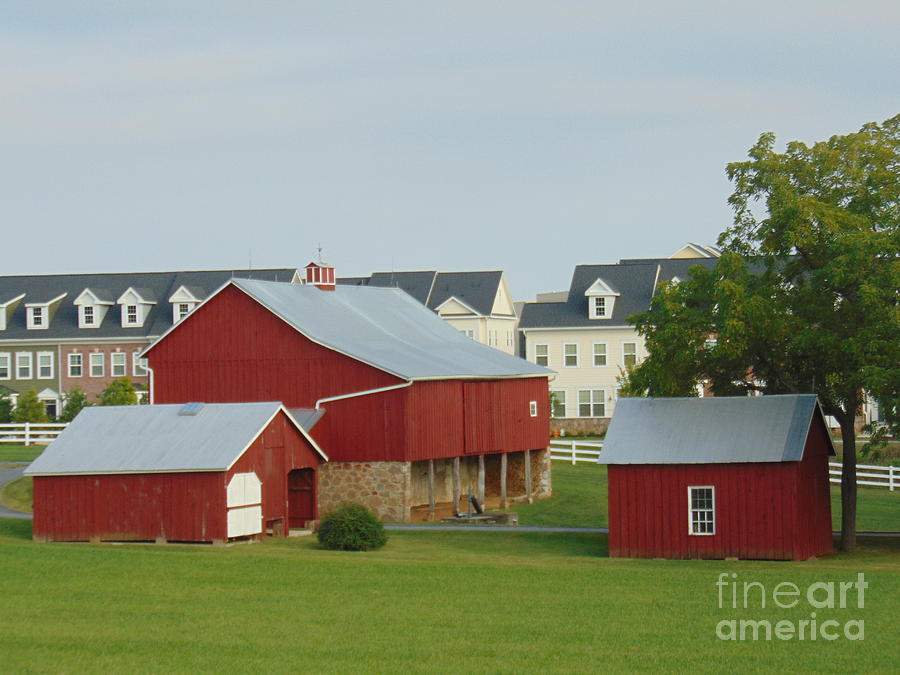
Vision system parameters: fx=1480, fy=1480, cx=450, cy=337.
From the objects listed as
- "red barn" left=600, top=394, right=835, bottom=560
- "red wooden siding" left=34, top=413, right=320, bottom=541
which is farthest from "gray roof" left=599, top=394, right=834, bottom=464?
"red wooden siding" left=34, top=413, right=320, bottom=541

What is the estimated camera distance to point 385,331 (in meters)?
55.6

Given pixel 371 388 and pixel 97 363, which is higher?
pixel 97 363

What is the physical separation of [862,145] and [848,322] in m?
4.61

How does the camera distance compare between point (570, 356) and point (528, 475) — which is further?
point (570, 356)

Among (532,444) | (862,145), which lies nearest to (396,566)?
(862,145)

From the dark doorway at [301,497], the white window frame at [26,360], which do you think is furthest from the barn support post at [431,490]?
the white window frame at [26,360]

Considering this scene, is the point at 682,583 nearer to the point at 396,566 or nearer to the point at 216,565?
the point at 396,566

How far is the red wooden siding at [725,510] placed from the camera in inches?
1453

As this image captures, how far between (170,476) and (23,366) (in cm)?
4836

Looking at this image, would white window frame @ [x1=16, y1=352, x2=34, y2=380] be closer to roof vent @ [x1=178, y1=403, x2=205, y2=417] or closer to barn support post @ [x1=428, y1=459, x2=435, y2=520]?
barn support post @ [x1=428, y1=459, x2=435, y2=520]

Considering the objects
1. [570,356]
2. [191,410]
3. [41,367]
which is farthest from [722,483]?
[41,367]

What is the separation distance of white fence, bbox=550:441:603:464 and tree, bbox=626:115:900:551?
24619 millimetres

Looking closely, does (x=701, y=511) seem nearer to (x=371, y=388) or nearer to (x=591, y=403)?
(x=371, y=388)

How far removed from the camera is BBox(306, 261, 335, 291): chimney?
56594 mm
